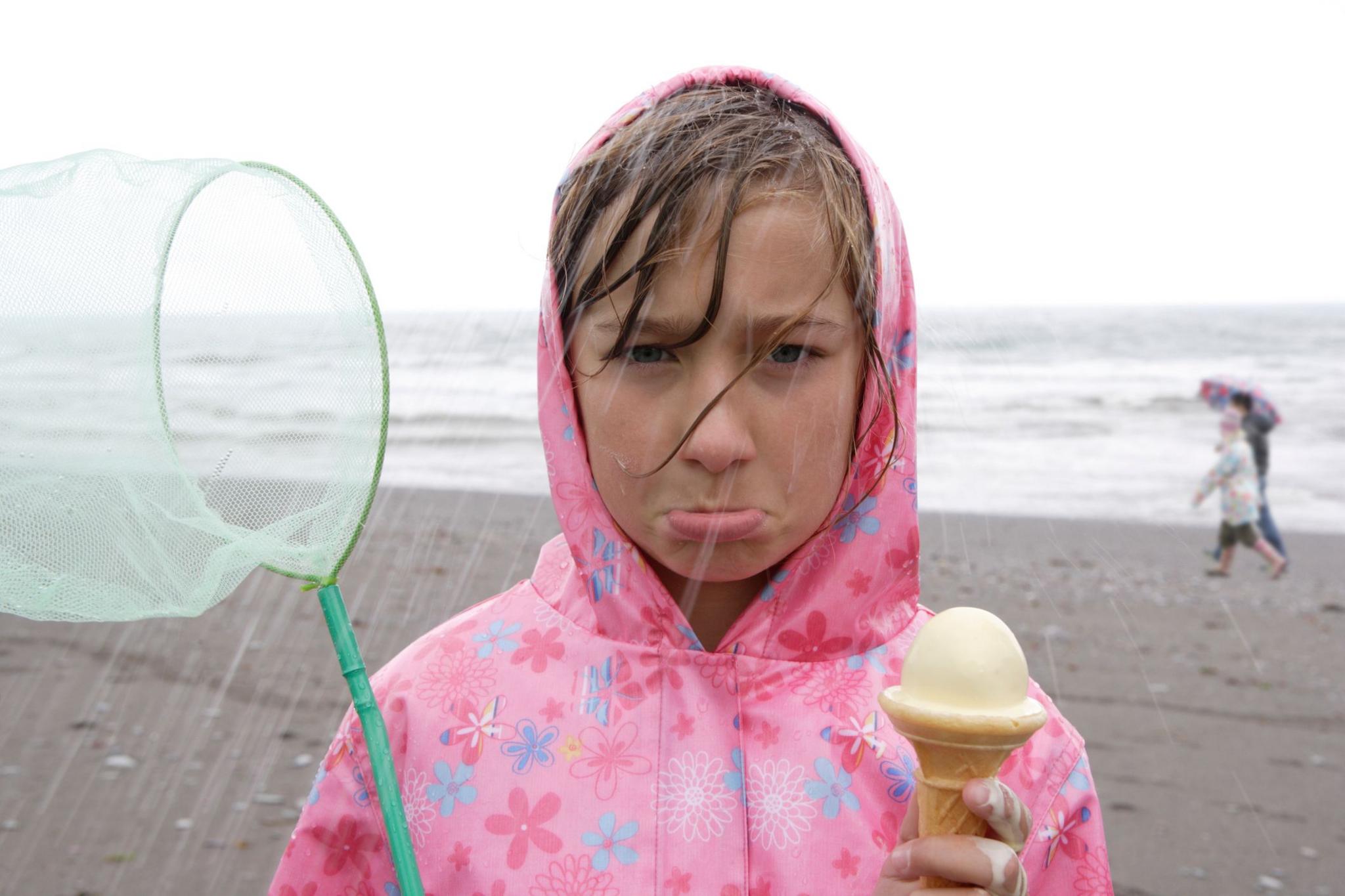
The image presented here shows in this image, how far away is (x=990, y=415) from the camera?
17.6 m

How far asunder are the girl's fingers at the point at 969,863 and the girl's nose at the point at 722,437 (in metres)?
0.60

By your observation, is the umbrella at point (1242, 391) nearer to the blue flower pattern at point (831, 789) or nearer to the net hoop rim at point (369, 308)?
the blue flower pattern at point (831, 789)

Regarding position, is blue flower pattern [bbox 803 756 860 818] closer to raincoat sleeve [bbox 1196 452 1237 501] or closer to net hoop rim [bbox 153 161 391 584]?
net hoop rim [bbox 153 161 391 584]

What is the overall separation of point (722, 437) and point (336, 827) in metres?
0.90

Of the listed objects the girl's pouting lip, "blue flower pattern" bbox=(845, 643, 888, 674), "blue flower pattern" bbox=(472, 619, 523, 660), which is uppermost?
the girl's pouting lip

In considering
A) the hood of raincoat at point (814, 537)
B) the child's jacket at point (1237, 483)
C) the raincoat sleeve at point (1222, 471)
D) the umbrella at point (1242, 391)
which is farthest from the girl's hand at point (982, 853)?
the umbrella at point (1242, 391)

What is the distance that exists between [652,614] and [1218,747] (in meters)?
4.99

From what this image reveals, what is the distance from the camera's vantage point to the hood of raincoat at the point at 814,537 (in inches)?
77.7

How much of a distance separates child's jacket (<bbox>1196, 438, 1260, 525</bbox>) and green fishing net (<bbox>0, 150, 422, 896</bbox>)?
9.35 meters

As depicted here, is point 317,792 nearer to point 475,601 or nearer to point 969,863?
point 969,863

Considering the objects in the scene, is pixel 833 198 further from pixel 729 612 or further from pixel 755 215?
pixel 729 612

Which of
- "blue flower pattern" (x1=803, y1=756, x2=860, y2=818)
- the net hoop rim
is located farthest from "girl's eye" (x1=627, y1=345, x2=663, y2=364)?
"blue flower pattern" (x1=803, y1=756, x2=860, y2=818)

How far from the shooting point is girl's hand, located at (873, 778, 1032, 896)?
1414 mm

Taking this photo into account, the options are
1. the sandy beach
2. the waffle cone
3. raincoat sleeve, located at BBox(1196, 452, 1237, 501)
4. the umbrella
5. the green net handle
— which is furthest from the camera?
the umbrella
